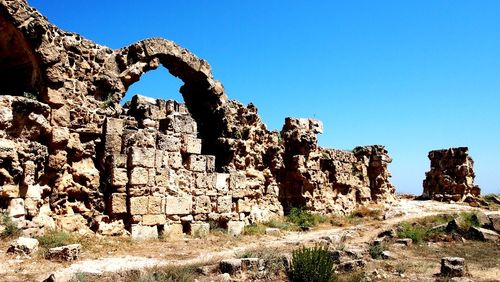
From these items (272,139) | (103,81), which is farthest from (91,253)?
(272,139)

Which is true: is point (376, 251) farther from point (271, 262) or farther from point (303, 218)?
point (303, 218)

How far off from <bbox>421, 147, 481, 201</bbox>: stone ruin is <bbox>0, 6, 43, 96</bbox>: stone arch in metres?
17.3

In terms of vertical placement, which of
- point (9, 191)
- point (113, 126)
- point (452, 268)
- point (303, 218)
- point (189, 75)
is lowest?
point (452, 268)

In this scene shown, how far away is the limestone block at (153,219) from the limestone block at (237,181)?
8.07 feet

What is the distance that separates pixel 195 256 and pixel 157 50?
20.0 feet

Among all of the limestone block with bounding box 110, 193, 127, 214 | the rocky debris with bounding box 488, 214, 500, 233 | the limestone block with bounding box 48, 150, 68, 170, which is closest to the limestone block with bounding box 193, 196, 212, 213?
the limestone block with bounding box 110, 193, 127, 214

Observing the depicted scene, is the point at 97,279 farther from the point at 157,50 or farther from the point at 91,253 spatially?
the point at 157,50

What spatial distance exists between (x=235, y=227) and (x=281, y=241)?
1734mm

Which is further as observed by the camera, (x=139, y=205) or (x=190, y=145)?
(x=190, y=145)

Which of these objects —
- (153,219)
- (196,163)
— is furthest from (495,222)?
(153,219)

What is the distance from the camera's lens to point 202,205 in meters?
11.3

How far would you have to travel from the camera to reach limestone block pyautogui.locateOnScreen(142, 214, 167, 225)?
998 centimetres

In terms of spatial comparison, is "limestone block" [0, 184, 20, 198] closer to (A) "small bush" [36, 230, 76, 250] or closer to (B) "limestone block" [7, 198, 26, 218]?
(B) "limestone block" [7, 198, 26, 218]

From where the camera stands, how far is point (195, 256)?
27.3 ft
